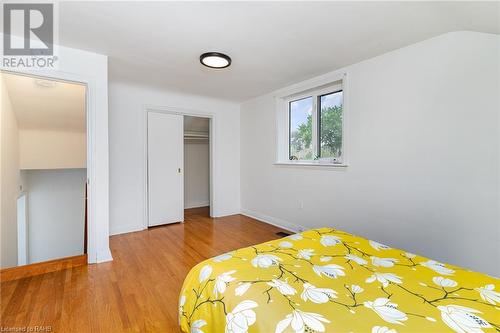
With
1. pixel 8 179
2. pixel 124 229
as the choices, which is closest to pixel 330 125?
pixel 124 229

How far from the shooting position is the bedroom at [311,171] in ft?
3.28

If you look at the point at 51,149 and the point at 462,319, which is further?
the point at 51,149

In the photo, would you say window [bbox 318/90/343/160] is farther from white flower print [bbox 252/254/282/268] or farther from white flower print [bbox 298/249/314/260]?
white flower print [bbox 252/254/282/268]

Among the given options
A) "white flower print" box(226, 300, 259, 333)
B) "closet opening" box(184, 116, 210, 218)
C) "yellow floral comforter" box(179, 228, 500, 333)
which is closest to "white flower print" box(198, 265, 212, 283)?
"yellow floral comforter" box(179, 228, 500, 333)

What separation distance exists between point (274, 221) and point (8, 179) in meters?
3.77

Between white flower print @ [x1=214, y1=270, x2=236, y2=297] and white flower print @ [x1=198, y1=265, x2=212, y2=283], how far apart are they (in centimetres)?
9

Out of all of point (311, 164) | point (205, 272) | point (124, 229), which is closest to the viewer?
point (205, 272)

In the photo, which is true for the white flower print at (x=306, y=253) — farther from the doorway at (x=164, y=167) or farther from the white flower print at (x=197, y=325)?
the doorway at (x=164, y=167)

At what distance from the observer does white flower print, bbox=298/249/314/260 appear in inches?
51.3

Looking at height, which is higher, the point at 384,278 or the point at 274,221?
the point at 384,278

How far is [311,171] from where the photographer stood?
10.5 ft

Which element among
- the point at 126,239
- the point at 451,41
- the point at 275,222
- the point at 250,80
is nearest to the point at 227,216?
the point at 275,222

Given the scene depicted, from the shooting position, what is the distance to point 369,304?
2.89 ft
